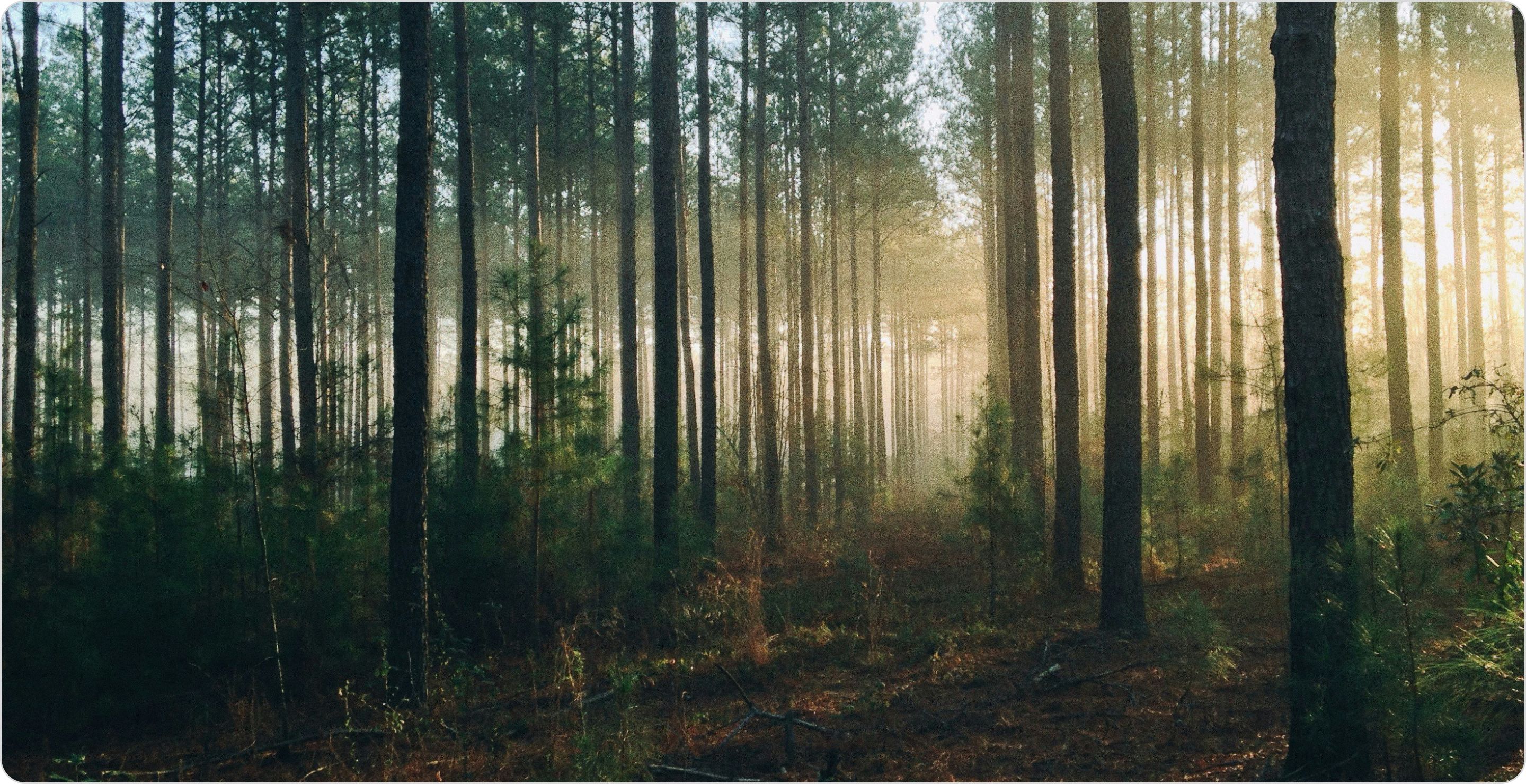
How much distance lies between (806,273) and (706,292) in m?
5.81

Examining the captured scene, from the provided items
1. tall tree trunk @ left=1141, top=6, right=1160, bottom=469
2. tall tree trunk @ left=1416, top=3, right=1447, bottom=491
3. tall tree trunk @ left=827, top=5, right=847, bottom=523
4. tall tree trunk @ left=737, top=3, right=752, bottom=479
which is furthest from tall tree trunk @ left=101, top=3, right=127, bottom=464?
tall tree trunk @ left=1416, top=3, right=1447, bottom=491

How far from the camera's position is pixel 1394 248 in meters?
12.6

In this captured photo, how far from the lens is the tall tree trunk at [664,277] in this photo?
10094 mm

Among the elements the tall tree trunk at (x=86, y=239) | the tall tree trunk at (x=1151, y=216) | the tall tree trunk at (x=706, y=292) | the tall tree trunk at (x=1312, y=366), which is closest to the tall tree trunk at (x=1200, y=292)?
the tall tree trunk at (x=1151, y=216)

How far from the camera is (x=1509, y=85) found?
1798 centimetres

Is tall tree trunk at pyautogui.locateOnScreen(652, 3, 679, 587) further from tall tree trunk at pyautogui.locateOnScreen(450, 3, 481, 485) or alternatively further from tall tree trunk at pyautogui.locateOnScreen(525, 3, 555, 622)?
tall tree trunk at pyautogui.locateOnScreen(450, 3, 481, 485)

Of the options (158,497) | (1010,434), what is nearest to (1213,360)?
(1010,434)

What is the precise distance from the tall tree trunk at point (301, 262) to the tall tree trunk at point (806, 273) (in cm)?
881

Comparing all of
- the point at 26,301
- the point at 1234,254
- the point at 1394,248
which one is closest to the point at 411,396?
the point at 26,301

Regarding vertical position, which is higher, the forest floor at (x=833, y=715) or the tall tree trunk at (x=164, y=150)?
the tall tree trunk at (x=164, y=150)

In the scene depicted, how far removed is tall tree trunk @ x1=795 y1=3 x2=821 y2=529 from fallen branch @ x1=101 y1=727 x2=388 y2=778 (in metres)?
10.5

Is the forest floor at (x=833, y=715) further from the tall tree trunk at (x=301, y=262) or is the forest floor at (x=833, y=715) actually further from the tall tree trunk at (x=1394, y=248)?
the tall tree trunk at (x=1394, y=248)

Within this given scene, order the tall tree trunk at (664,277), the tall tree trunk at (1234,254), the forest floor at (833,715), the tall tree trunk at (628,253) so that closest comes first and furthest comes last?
the forest floor at (833,715) → the tall tree trunk at (664,277) → the tall tree trunk at (628,253) → the tall tree trunk at (1234,254)

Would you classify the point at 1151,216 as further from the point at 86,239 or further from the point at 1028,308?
the point at 86,239
